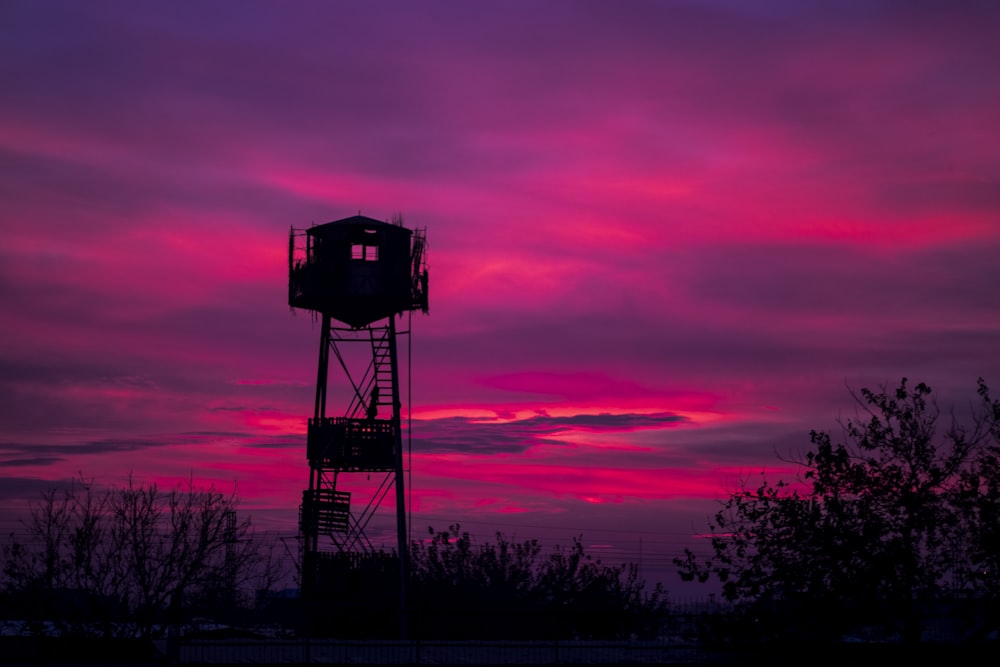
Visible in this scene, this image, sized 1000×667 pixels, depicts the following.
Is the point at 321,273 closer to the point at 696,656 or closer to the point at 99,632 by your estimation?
the point at 99,632

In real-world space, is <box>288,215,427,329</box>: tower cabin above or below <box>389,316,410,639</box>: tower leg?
above

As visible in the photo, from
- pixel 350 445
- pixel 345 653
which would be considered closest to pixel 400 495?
pixel 350 445

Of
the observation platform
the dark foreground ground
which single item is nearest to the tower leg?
the observation platform

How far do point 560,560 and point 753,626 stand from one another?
4003cm

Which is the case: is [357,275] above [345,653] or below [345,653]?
above

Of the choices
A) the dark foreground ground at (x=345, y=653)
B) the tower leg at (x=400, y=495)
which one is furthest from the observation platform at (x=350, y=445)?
the dark foreground ground at (x=345, y=653)

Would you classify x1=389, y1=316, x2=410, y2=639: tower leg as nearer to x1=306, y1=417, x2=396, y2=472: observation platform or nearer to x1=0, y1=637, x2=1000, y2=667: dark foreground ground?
x1=306, y1=417, x2=396, y2=472: observation platform

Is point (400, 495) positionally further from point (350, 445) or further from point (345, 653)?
point (345, 653)

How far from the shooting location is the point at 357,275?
5497 cm

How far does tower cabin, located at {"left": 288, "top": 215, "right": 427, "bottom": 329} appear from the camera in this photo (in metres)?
54.6

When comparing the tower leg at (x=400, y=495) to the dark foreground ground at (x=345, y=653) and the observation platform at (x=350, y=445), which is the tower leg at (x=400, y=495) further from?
the dark foreground ground at (x=345, y=653)

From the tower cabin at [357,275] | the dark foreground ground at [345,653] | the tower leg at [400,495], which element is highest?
the tower cabin at [357,275]

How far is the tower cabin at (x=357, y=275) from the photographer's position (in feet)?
179

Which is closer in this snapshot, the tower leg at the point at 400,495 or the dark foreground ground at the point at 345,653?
the dark foreground ground at the point at 345,653
